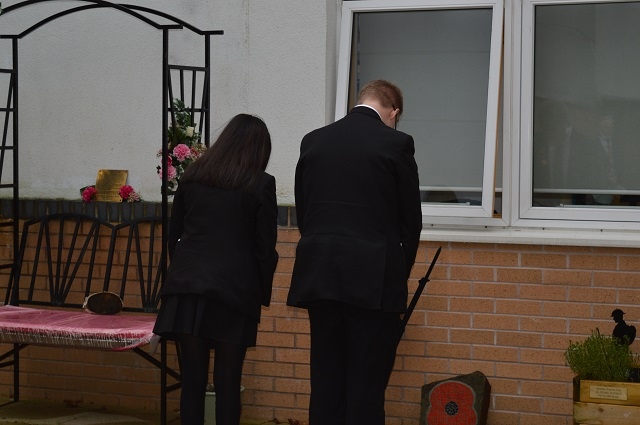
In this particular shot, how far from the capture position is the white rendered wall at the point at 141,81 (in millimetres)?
6238

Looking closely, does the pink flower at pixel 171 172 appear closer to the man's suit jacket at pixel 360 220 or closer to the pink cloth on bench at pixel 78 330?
the pink cloth on bench at pixel 78 330

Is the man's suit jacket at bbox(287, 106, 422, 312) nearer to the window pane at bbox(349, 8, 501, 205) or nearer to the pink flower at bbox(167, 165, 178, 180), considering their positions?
the pink flower at bbox(167, 165, 178, 180)

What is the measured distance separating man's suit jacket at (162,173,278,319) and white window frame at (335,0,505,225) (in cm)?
150

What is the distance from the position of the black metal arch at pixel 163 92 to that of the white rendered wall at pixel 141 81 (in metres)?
0.10

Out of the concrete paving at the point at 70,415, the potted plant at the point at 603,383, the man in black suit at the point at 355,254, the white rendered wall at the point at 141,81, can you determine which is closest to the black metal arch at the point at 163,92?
the white rendered wall at the point at 141,81

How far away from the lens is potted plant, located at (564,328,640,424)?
5.21 meters

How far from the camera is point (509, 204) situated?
6.03 meters

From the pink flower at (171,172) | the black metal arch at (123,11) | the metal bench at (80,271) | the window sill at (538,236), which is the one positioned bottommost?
the metal bench at (80,271)

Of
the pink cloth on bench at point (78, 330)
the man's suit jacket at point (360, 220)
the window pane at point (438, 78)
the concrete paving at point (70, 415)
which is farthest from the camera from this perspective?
the concrete paving at point (70, 415)

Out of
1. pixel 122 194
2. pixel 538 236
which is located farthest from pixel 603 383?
pixel 122 194

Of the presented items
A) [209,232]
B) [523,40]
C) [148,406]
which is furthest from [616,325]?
[148,406]

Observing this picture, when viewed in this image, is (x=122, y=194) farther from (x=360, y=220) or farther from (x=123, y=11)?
(x=360, y=220)

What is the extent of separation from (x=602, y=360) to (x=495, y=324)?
763mm

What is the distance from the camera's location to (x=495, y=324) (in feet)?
19.4
